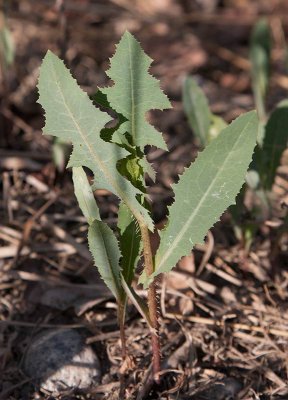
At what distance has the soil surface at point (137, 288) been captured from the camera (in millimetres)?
1651

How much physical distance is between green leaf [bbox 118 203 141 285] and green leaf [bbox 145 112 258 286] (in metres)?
0.11

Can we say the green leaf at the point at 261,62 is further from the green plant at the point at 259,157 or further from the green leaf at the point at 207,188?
the green leaf at the point at 207,188

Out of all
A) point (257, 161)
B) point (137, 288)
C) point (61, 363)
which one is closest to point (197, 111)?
point (257, 161)

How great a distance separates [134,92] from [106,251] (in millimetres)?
369

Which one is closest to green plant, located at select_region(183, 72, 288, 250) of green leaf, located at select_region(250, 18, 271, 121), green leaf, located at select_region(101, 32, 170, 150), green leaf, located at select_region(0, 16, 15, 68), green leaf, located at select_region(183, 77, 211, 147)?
green leaf, located at select_region(183, 77, 211, 147)

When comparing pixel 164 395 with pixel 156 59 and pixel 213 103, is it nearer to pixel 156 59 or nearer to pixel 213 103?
pixel 213 103

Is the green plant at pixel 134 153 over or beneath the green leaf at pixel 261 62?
over

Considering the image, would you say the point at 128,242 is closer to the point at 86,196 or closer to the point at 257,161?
the point at 86,196

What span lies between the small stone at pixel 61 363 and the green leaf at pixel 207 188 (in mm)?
402

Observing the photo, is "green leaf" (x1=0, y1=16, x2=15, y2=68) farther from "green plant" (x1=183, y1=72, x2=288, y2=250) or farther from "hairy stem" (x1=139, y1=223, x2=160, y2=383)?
"hairy stem" (x1=139, y1=223, x2=160, y2=383)

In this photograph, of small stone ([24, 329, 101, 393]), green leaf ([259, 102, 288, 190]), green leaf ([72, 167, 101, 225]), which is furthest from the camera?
green leaf ([259, 102, 288, 190])

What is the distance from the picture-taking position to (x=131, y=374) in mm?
1632

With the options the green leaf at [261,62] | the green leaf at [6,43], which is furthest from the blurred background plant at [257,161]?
the green leaf at [6,43]

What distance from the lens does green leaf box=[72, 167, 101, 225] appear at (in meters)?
1.45
